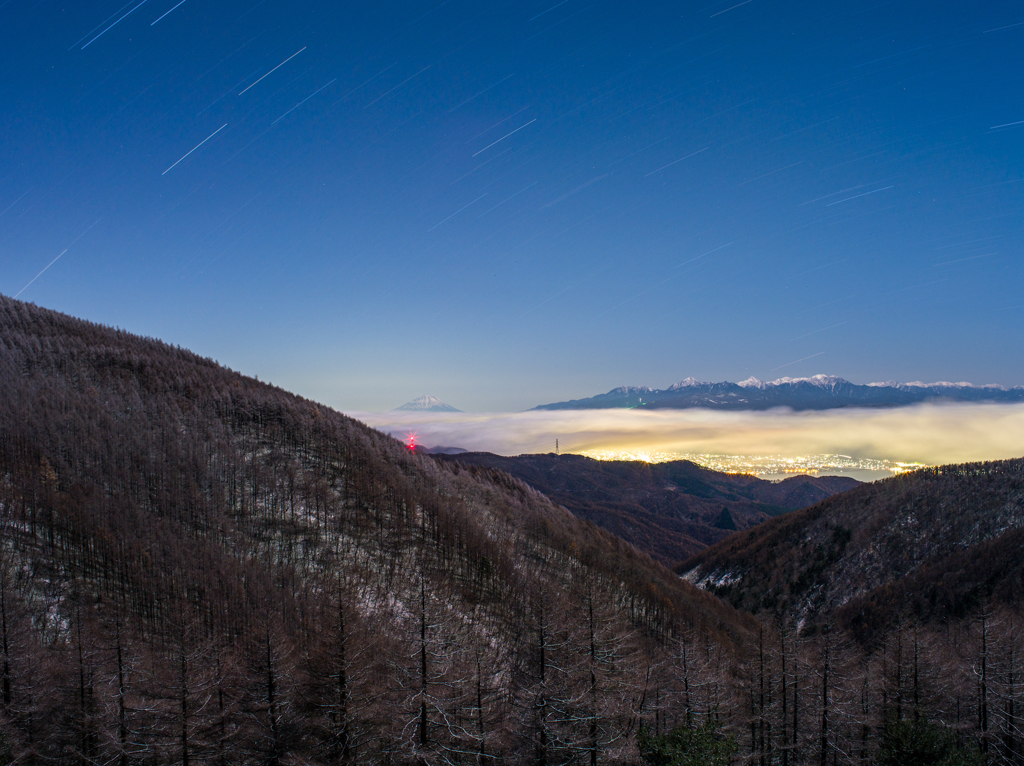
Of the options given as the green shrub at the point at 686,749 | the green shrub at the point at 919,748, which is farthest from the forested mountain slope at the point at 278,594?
the green shrub at the point at 919,748

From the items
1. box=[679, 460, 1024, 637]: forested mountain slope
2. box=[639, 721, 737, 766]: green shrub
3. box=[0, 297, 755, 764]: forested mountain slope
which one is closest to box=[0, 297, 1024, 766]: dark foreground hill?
box=[639, 721, 737, 766]: green shrub

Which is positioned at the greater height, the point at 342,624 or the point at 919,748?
the point at 342,624

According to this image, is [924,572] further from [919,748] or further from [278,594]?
[278,594]

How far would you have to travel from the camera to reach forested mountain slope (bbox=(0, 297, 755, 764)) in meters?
36.5

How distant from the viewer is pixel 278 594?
3270 inches

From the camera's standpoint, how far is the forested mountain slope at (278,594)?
120ft

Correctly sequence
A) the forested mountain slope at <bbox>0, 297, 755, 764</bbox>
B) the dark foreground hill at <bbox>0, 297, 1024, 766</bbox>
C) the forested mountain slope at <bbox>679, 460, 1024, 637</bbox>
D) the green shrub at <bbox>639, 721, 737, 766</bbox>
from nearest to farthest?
the green shrub at <bbox>639, 721, 737, 766</bbox> < the forested mountain slope at <bbox>0, 297, 755, 764</bbox> < the dark foreground hill at <bbox>0, 297, 1024, 766</bbox> < the forested mountain slope at <bbox>679, 460, 1024, 637</bbox>

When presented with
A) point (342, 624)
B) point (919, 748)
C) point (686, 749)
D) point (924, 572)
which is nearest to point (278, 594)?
point (342, 624)

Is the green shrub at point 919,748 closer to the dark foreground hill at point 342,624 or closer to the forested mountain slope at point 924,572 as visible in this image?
the dark foreground hill at point 342,624

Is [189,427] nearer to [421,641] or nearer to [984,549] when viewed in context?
[421,641]

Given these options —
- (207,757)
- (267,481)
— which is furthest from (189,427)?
(207,757)

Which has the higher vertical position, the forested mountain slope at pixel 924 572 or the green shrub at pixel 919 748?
the green shrub at pixel 919 748

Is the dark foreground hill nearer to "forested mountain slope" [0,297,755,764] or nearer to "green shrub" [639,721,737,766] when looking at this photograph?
"green shrub" [639,721,737,766]

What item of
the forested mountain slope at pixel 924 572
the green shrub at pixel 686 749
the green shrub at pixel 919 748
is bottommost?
the forested mountain slope at pixel 924 572
